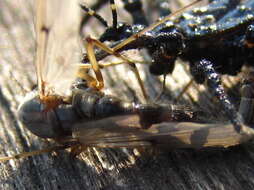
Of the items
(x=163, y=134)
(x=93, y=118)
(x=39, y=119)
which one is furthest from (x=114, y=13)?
(x=163, y=134)

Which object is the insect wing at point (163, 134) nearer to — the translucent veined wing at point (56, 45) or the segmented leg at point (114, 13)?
the translucent veined wing at point (56, 45)

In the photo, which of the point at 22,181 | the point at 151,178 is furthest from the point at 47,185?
the point at 151,178

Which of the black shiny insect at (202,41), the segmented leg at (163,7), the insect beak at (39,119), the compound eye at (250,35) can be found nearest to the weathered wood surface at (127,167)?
the insect beak at (39,119)

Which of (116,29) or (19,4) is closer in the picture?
(116,29)

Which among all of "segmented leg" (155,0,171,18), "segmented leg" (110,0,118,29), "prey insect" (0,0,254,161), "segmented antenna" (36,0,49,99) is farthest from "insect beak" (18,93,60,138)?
"segmented leg" (155,0,171,18)

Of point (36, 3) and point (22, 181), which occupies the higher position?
point (36, 3)

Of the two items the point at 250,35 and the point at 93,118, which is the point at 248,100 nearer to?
the point at 250,35

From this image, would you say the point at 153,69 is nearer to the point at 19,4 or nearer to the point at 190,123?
the point at 190,123

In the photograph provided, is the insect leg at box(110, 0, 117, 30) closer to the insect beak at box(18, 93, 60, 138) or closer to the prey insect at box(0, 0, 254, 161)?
the prey insect at box(0, 0, 254, 161)
